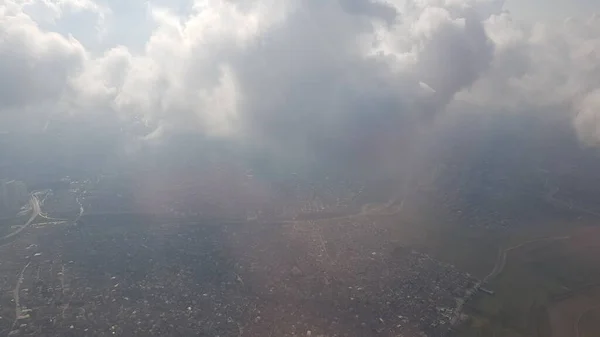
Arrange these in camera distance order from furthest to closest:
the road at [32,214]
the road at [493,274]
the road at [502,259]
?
the road at [32,214], the road at [502,259], the road at [493,274]

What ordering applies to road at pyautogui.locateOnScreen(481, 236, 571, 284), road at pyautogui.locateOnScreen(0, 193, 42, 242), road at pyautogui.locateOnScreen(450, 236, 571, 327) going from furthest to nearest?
1. road at pyautogui.locateOnScreen(0, 193, 42, 242)
2. road at pyautogui.locateOnScreen(481, 236, 571, 284)
3. road at pyautogui.locateOnScreen(450, 236, 571, 327)

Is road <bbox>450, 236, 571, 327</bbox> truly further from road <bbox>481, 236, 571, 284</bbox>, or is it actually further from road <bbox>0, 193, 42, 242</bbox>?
road <bbox>0, 193, 42, 242</bbox>

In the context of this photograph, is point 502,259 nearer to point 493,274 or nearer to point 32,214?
point 493,274

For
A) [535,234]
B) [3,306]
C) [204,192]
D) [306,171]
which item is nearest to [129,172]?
[204,192]

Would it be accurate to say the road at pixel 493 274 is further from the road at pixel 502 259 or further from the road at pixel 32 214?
the road at pixel 32 214

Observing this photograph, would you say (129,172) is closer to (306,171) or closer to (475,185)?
(306,171)

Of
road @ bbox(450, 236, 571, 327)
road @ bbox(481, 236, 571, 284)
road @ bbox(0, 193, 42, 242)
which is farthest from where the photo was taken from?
road @ bbox(0, 193, 42, 242)

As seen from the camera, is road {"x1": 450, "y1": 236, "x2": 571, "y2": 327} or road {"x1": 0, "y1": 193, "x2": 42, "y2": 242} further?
road {"x1": 0, "y1": 193, "x2": 42, "y2": 242}

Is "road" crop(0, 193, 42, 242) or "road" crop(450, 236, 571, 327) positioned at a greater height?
"road" crop(0, 193, 42, 242)

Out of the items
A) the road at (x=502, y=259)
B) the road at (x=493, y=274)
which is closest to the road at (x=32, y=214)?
the road at (x=493, y=274)

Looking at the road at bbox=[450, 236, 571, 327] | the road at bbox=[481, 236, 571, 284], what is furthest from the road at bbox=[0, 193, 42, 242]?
the road at bbox=[481, 236, 571, 284]
